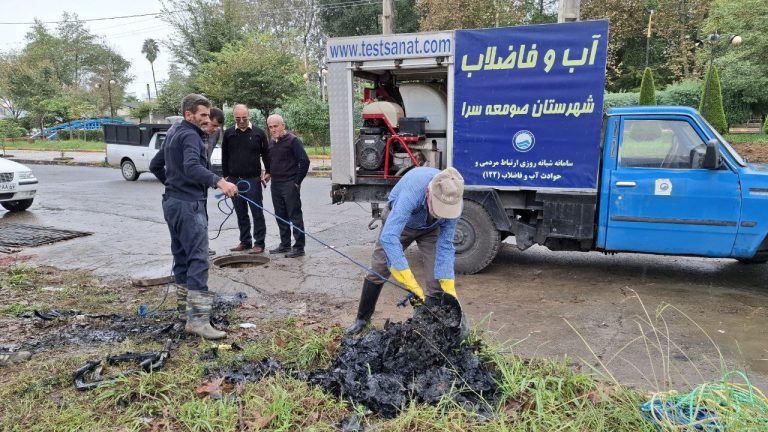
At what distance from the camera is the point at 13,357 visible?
12.2 feet

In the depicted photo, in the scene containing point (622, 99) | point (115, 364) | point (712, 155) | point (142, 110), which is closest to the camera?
point (115, 364)

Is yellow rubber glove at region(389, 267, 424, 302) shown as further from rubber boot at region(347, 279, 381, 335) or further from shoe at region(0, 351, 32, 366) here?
shoe at region(0, 351, 32, 366)

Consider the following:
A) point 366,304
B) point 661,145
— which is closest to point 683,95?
point 661,145

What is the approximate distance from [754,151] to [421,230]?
18.4m

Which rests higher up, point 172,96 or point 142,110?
point 172,96

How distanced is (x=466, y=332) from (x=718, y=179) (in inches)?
134

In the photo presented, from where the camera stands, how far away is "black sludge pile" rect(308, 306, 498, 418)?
3055mm

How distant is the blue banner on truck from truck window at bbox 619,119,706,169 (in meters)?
0.34

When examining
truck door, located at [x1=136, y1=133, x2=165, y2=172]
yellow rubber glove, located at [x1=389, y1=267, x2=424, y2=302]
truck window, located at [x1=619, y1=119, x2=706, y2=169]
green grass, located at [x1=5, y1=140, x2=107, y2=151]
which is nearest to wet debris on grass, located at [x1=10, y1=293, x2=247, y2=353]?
yellow rubber glove, located at [x1=389, y1=267, x2=424, y2=302]

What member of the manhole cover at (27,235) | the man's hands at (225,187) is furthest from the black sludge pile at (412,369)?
the manhole cover at (27,235)

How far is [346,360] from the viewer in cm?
341

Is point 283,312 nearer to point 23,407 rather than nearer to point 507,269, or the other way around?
point 23,407

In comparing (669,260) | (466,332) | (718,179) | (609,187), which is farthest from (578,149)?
(466,332)

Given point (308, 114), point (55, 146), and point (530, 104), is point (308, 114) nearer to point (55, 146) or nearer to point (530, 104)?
point (530, 104)
